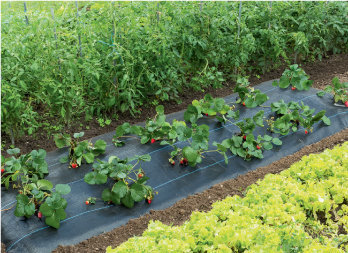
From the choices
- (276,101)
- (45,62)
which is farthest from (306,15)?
(45,62)

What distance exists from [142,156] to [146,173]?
31cm

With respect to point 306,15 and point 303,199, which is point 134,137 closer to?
point 303,199

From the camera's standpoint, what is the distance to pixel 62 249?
3627 mm

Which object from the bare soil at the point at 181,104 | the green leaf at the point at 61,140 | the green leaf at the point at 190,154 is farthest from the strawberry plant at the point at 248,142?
the green leaf at the point at 61,140

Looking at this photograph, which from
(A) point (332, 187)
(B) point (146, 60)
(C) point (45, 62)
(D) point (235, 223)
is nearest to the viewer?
(D) point (235, 223)

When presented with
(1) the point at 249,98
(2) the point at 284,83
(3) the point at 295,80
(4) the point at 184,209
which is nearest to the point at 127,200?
(4) the point at 184,209

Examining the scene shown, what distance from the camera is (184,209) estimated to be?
13.8 ft

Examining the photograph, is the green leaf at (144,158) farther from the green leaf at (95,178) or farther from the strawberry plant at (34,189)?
the strawberry plant at (34,189)

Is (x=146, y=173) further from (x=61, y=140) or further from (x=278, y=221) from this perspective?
(x=278, y=221)

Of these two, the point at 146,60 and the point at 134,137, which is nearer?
the point at 134,137

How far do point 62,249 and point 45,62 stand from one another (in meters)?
2.27

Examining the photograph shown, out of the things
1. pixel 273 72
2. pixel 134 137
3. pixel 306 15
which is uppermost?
pixel 306 15

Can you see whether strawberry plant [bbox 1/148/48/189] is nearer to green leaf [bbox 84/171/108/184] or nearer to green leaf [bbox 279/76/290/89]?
green leaf [bbox 84/171/108/184]

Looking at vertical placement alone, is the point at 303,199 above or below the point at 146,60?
below
